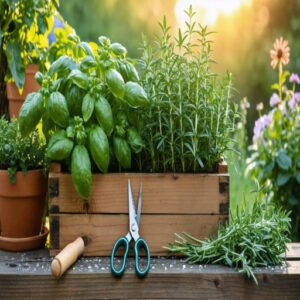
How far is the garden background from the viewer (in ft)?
15.7

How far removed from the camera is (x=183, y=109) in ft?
3.91

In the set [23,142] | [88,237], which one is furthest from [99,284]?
[23,142]

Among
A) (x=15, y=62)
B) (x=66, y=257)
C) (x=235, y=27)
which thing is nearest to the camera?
(x=66, y=257)

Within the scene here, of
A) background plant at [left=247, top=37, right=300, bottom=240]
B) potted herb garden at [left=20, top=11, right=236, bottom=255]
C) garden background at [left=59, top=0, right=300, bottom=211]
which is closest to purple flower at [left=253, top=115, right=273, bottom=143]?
background plant at [left=247, top=37, right=300, bottom=240]

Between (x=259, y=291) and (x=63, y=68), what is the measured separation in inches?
23.7

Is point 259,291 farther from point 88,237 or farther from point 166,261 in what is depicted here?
point 88,237

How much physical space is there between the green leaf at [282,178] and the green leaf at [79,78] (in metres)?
1.11

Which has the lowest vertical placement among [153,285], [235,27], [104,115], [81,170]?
[153,285]

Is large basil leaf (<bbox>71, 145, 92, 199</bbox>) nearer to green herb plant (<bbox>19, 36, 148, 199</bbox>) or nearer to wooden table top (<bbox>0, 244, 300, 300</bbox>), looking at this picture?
green herb plant (<bbox>19, 36, 148, 199</bbox>)

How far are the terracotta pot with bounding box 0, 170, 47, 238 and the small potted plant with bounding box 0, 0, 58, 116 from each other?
0.37 m

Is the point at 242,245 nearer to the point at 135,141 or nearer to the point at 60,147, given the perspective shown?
the point at 135,141

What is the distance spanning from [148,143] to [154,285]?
29cm

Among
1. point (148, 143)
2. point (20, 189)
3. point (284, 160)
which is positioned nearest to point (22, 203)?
point (20, 189)

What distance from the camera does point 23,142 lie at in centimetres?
127
